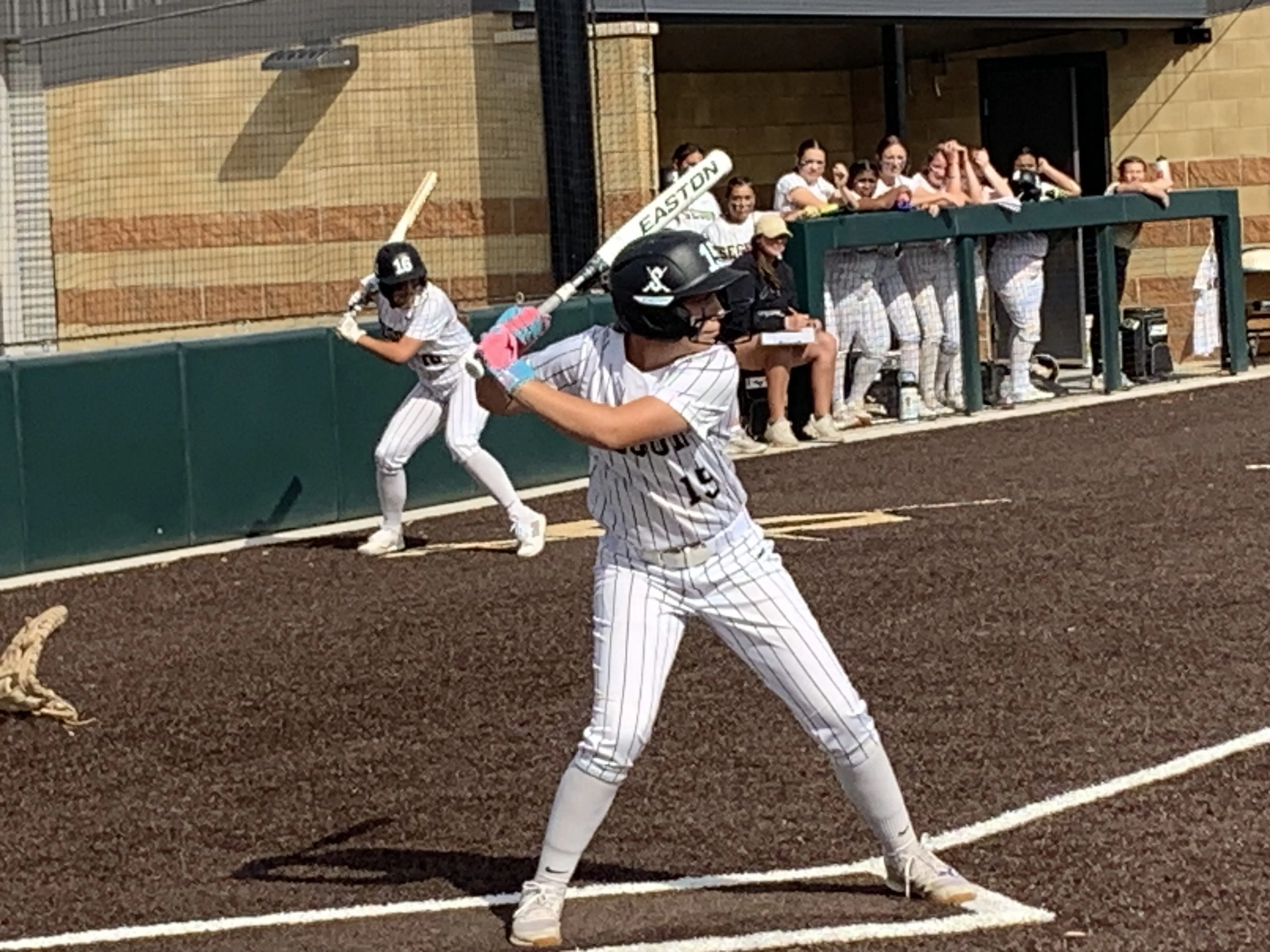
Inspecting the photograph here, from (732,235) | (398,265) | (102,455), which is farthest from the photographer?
(732,235)

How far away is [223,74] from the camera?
18.1 meters

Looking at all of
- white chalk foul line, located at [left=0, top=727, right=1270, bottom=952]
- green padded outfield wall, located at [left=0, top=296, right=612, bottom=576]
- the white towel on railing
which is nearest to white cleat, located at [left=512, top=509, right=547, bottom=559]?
green padded outfield wall, located at [left=0, top=296, right=612, bottom=576]

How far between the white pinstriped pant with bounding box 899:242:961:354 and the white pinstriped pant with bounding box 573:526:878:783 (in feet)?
38.7

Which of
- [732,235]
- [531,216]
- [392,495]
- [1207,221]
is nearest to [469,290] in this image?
[531,216]

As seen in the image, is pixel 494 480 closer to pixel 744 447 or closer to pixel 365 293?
pixel 365 293

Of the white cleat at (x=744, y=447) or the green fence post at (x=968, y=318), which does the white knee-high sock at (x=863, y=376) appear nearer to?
the green fence post at (x=968, y=318)

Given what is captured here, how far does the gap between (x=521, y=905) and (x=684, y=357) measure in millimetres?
1395

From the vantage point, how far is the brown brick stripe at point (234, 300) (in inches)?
672

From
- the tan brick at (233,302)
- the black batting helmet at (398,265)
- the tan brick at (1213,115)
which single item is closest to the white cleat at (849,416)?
the tan brick at (233,302)

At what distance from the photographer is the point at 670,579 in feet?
19.0

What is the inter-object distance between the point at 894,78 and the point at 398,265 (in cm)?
1022

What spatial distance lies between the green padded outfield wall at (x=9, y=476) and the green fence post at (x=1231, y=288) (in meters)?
10.5

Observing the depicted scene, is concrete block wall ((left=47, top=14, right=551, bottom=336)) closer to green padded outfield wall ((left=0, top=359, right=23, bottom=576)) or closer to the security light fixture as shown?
the security light fixture

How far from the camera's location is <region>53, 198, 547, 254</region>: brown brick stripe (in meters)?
17.2
